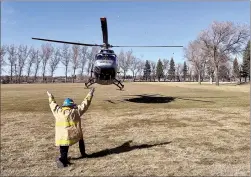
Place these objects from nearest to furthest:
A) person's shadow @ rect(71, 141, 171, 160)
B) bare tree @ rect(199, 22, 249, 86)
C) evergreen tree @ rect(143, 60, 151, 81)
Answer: person's shadow @ rect(71, 141, 171, 160), bare tree @ rect(199, 22, 249, 86), evergreen tree @ rect(143, 60, 151, 81)

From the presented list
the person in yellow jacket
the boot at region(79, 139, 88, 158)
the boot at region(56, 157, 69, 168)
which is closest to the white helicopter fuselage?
the boot at region(79, 139, 88, 158)

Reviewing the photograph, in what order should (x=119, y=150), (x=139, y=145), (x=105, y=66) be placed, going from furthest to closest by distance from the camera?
(x=105, y=66), (x=139, y=145), (x=119, y=150)

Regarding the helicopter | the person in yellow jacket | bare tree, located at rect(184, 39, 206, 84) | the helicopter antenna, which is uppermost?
bare tree, located at rect(184, 39, 206, 84)

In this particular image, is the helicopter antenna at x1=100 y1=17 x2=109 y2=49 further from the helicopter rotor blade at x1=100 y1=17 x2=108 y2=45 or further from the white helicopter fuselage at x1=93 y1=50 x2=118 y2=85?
the white helicopter fuselage at x1=93 y1=50 x2=118 y2=85

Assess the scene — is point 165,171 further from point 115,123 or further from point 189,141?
point 115,123

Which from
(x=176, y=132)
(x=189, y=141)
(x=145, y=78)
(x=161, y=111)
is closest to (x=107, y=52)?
(x=161, y=111)

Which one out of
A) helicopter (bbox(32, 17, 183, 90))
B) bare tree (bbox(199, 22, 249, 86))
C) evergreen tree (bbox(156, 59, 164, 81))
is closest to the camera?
helicopter (bbox(32, 17, 183, 90))

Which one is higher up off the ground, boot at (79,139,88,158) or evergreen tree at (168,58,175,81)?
evergreen tree at (168,58,175,81)

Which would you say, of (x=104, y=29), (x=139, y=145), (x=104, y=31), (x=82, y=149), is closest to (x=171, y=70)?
(x=104, y=31)

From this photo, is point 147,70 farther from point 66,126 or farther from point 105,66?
point 66,126

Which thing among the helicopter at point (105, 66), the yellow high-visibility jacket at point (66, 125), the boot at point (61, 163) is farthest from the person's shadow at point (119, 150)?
the helicopter at point (105, 66)

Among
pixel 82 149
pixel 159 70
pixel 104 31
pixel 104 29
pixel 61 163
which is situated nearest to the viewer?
pixel 61 163

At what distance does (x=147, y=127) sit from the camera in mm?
12508

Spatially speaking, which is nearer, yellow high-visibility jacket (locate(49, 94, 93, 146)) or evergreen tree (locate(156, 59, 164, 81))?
yellow high-visibility jacket (locate(49, 94, 93, 146))
